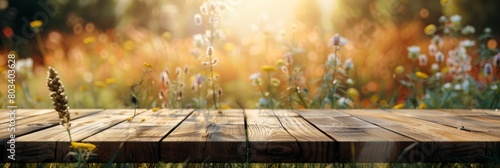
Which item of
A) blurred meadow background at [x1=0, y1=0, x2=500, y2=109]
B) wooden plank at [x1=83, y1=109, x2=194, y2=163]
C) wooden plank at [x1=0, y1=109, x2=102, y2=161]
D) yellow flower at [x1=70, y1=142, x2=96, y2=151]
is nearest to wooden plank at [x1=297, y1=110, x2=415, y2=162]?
wooden plank at [x1=83, y1=109, x2=194, y2=163]

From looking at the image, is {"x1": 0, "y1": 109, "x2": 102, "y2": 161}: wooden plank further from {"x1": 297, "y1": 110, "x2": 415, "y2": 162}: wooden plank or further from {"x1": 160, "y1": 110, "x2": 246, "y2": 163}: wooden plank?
{"x1": 297, "y1": 110, "x2": 415, "y2": 162}: wooden plank

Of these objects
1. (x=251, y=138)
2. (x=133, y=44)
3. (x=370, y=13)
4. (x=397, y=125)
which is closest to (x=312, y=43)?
(x=133, y=44)

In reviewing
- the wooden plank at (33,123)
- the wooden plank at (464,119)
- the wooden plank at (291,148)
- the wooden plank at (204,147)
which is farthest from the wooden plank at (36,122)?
the wooden plank at (464,119)

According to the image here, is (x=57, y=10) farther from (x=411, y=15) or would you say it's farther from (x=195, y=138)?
(x=195, y=138)

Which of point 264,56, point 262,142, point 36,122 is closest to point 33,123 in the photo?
point 36,122

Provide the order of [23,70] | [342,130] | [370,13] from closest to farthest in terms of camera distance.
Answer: [342,130], [23,70], [370,13]

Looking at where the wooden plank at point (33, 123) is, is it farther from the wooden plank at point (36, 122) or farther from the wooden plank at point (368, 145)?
the wooden plank at point (368, 145)

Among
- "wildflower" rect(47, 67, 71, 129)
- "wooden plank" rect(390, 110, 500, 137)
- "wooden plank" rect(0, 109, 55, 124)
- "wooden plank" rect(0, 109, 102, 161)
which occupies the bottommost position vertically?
"wooden plank" rect(390, 110, 500, 137)
